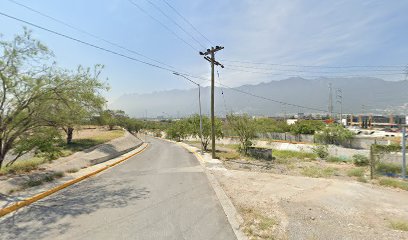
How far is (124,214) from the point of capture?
7852mm

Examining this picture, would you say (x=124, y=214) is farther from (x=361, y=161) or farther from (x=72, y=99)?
(x=361, y=161)

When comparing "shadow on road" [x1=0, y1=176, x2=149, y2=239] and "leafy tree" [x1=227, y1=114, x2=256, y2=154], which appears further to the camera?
"leafy tree" [x1=227, y1=114, x2=256, y2=154]

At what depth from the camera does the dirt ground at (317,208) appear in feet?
21.7

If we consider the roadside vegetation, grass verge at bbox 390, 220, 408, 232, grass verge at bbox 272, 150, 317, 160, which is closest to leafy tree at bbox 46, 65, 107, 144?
the roadside vegetation

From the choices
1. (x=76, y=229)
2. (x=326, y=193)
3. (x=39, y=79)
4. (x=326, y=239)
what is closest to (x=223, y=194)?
(x=326, y=193)

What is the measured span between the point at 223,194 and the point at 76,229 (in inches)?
217

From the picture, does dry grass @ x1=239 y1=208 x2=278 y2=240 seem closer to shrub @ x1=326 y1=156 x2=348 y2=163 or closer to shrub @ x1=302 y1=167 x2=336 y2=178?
shrub @ x1=302 y1=167 x2=336 y2=178

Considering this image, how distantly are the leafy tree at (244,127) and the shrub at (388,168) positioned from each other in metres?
13.2

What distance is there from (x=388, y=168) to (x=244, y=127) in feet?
46.3

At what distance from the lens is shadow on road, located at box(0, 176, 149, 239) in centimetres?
676

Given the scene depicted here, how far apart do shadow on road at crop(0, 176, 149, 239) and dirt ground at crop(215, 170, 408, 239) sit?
4211 millimetres

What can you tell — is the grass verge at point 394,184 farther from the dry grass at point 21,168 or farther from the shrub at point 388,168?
the dry grass at point 21,168

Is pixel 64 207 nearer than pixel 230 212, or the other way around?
pixel 230 212

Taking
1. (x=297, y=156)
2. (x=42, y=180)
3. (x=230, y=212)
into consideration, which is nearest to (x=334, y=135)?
(x=297, y=156)
